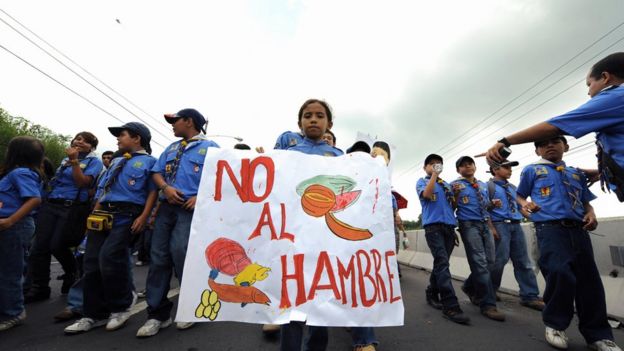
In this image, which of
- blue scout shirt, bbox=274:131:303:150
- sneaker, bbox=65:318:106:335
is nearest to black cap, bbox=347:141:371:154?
blue scout shirt, bbox=274:131:303:150

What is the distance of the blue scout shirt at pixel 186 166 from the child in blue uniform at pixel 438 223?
265 cm

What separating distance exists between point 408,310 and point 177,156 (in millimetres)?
3123

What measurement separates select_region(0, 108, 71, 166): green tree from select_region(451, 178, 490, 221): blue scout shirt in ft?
102

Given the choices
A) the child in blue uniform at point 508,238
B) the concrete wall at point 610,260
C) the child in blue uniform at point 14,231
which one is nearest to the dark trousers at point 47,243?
the child in blue uniform at point 14,231

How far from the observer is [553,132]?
1.68m

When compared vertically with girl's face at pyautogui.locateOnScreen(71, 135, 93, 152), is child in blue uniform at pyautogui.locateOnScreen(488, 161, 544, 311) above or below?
below

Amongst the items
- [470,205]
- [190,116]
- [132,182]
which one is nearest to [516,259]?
[470,205]

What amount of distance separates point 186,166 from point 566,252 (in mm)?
3481

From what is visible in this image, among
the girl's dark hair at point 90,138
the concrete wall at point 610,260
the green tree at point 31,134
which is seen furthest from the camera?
the green tree at point 31,134

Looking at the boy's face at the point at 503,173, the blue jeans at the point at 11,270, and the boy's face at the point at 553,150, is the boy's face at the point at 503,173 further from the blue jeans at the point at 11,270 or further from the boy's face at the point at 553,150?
the blue jeans at the point at 11,270

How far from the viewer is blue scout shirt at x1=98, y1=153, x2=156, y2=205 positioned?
2852 mm

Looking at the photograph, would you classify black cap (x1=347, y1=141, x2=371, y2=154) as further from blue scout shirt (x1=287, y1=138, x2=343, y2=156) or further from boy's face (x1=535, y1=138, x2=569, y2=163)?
boy's face (x1=535, y1=138, x2=569, y2=163)

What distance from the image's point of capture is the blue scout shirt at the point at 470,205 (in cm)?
383

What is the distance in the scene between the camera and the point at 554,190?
8.95 feet
